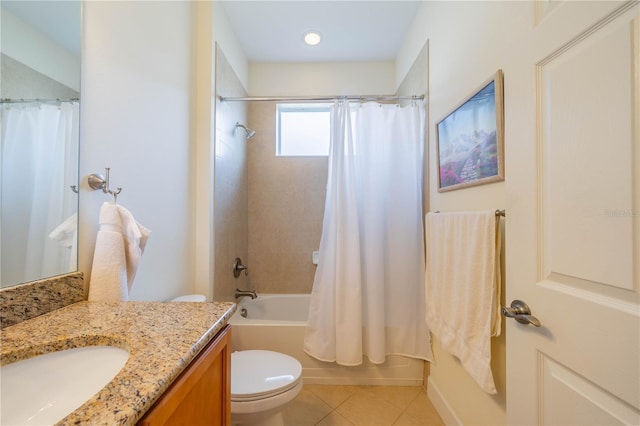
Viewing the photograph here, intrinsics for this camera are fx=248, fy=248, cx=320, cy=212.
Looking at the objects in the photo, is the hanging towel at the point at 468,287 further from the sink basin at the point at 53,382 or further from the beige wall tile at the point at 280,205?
the beige wall tile at the point at 280,205

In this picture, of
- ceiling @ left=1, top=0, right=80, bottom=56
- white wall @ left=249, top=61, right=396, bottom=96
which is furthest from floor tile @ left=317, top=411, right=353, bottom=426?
white wall @ left=249, top=61, right=396, bottom=96

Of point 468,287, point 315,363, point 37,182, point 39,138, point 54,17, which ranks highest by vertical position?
point 54,17

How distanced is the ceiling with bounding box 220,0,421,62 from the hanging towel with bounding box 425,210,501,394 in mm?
1590

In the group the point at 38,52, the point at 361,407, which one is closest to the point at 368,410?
the point at 361,407

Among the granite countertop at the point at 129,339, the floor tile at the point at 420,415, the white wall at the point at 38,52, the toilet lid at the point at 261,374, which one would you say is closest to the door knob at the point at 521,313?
the granite countertop at the point at 129,339

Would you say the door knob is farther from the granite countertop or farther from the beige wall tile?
the beige wall tile

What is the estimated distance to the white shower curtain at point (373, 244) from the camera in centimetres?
169

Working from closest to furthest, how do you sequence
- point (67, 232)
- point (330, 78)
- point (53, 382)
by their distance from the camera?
point (53, 382) < point (67, 232) < point (330, 78)

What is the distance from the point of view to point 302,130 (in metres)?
2.59

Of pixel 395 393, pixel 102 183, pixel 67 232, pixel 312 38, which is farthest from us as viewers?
→ pixel 312 38

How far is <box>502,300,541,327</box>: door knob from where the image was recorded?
25.8 inches

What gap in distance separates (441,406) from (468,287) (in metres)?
0.93

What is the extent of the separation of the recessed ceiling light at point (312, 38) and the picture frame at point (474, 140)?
4.44ft

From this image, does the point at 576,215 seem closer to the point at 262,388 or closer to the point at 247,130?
the point at 262,388
